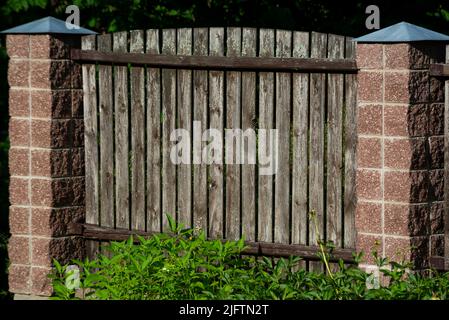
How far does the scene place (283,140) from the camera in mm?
7523

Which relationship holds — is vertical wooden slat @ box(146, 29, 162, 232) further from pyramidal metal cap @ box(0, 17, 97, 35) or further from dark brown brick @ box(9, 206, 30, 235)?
dark brown brick @ box(9, 206, 30, 235)

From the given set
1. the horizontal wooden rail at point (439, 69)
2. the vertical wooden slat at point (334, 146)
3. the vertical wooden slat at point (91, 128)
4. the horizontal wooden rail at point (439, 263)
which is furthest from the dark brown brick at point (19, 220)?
the horizontal wooden rail at point (439, 69)

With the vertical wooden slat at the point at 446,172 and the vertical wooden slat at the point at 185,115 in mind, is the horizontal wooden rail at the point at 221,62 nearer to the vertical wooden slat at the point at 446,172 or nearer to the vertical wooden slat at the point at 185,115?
the vertical wooden slat at the point at 185,115

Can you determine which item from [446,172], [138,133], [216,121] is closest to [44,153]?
[138,133]

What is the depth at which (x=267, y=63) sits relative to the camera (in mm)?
7480

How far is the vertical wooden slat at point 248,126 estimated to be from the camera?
758 centimetres

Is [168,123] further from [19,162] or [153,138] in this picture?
[19,162]

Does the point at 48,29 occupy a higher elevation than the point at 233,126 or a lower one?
higher

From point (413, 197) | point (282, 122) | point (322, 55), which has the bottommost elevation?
point (413, 197)

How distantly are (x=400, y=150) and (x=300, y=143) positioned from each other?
0.77 metres

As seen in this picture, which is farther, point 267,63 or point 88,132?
point 88,132

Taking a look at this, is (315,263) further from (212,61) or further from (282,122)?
(212,61)
